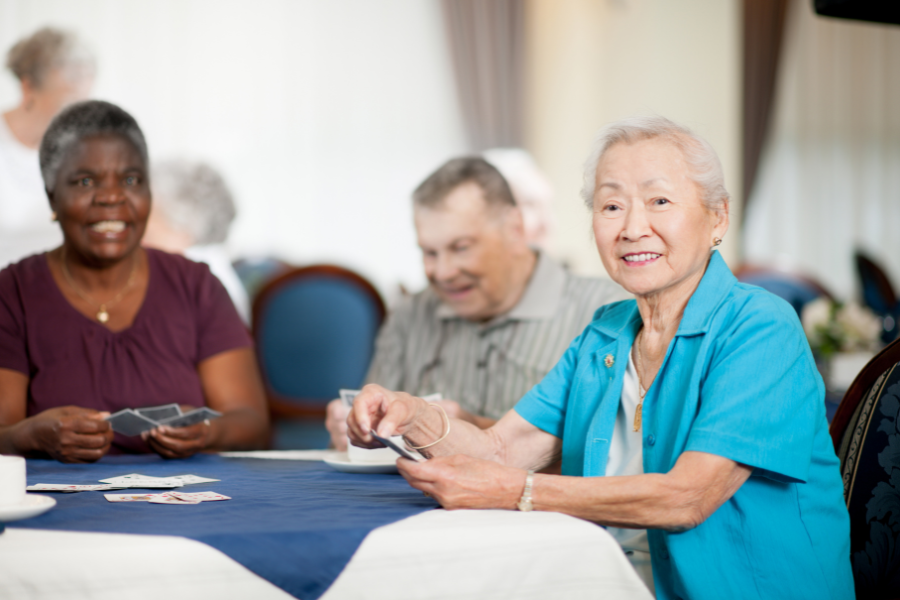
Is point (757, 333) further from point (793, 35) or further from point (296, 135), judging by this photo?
point (793, 35)

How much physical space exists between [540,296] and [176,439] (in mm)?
1063

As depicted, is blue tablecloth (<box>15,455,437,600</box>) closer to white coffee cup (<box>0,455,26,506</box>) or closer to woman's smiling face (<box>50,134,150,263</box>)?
white coffee cup (<box>0,455,26,506</box>)

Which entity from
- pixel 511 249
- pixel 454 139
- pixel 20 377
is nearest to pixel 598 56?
pixel 454 139

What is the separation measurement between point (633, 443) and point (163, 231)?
97.8 inches

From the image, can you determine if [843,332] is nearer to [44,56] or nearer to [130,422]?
[130,422]

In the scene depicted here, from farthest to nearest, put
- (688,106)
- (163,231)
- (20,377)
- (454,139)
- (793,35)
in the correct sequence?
(793,35) < (454,139) < (688,106) < (163,231) < (20,377)

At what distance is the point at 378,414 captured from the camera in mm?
1319

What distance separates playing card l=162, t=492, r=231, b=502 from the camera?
1.16 meters

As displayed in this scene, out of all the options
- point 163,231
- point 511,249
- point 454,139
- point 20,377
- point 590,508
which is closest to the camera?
point 590,508

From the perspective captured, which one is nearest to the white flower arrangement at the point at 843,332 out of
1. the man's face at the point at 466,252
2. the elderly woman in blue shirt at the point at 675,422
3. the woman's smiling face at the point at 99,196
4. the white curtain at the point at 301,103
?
the man's face at the point at 466,252

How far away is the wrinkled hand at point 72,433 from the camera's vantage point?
4.88 feet

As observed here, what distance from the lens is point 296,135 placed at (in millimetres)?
6285

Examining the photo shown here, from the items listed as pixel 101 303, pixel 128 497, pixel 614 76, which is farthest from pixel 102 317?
pixel 614 76

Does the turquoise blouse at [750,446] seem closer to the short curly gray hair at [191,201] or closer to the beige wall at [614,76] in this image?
the short curly gray hair at [191,201]
